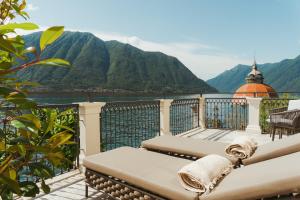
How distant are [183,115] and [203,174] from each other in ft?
22.0

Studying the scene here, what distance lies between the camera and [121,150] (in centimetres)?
377

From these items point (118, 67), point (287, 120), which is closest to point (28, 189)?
point (287, 120)

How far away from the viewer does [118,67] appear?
135000 mm

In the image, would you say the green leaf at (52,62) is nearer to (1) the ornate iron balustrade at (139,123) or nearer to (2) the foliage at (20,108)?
(2) the foliage at (20,108)

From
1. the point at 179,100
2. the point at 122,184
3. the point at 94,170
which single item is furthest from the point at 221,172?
the point at 179,100

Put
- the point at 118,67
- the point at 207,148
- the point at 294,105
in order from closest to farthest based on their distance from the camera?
the point at 207,148
the point at 294,105
the point at 118,67

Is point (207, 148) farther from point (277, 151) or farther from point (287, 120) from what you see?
point (287, 120)

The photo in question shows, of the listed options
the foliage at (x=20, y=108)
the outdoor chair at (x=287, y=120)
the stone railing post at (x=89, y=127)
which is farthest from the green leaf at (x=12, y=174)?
the outdoor chair at (x=287, y=120)

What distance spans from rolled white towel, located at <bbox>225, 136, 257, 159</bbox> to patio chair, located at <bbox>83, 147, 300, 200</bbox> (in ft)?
2.15

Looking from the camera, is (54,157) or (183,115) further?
(183,115)

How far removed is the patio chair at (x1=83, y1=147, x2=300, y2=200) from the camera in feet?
6.45

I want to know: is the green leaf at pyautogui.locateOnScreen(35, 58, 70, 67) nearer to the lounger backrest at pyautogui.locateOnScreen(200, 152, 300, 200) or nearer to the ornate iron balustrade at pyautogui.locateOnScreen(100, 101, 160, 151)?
the lounger backrest at pyautogui.locateOnScreen(200, 152, 300, 200)

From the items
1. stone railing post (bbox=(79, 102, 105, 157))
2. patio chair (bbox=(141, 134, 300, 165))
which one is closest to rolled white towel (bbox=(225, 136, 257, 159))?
patio chair (bbox=(141, 134, 300, 165))

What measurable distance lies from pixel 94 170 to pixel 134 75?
12926cm
